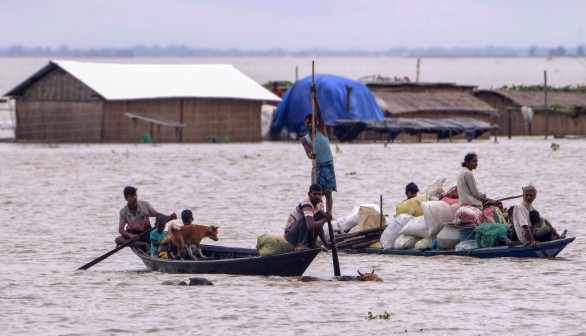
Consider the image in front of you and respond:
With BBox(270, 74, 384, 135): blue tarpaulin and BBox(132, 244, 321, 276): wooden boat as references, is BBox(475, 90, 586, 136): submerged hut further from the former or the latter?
BBox(132, 244, 321, 276): wooden boat

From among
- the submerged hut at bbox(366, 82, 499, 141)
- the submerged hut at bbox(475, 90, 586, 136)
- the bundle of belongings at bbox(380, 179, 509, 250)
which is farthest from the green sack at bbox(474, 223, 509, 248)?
the submerged hut at bbox(475, 90, 586, 136)

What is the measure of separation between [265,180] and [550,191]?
600 centimetres

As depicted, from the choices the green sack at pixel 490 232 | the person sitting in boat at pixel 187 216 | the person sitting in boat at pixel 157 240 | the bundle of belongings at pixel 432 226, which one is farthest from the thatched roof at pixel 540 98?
the person sitting in boat at pixel 187 216

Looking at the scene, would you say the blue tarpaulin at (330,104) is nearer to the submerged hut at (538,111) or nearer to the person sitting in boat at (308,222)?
the submerged hut at (538,111)

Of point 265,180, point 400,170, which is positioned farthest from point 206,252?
point 400,170

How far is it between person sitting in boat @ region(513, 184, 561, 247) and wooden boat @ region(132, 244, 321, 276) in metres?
2.26

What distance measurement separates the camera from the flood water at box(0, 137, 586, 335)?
1078cm

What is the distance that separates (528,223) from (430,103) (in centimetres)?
2973

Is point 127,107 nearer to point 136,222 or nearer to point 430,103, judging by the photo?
point 430,103

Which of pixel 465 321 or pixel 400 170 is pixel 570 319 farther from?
pixel 400 170

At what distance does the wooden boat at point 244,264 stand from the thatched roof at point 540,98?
31454 mm

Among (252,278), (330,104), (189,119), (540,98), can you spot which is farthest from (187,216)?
(540,98)

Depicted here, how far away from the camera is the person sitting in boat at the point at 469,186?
1377 centimetres

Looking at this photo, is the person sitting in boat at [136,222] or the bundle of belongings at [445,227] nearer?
the person sitting in boat at [136,222]
